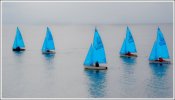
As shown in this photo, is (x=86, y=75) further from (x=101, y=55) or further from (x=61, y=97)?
(x=61, y=97)

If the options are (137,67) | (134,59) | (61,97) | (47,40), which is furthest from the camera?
(47,40)

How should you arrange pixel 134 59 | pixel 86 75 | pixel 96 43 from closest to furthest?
1. pixel 86 75
2. pixel 96 43
3. pixel 134 59

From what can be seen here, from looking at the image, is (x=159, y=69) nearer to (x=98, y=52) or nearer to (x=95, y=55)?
(x=98, y=52)

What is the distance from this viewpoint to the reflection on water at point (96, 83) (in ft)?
121

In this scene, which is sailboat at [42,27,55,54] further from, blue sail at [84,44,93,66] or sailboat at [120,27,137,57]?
blue sail at [84,44,93,66]

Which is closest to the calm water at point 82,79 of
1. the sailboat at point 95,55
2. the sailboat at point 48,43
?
the sailboat at point 95,55

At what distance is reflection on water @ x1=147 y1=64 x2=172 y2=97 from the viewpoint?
36688mm

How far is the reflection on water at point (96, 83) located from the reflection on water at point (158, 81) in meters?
5.81

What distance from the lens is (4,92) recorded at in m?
38.2

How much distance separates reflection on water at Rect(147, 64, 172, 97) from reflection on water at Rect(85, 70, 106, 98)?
19.0 feet

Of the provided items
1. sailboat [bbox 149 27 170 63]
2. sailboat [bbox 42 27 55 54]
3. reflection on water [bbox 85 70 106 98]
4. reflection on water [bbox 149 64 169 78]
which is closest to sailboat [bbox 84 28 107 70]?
reflection on water [bbox 85 70 106 98]

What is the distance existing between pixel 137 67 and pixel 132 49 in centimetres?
1173

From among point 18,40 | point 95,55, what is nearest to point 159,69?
point 95,55

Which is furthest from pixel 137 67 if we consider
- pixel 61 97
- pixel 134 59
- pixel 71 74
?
pixel 61 97
